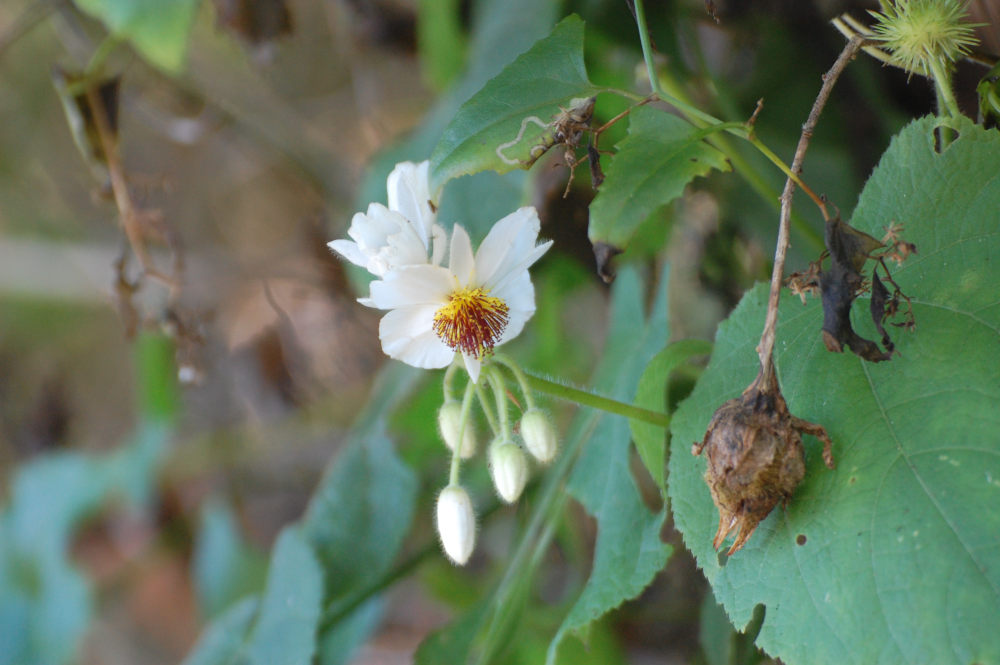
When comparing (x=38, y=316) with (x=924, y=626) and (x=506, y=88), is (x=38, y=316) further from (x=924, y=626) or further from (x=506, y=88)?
(x=924, y=626)

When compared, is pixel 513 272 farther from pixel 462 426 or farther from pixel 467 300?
pixel 462 426

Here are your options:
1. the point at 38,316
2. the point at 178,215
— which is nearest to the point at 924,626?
the point at 178,215

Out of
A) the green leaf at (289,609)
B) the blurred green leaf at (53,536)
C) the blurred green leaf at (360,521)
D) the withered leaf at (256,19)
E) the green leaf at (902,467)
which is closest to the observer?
the green leaf at (902,467)

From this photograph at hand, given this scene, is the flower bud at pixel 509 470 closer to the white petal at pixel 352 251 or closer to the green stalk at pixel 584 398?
the green stalk at pixel 584 398

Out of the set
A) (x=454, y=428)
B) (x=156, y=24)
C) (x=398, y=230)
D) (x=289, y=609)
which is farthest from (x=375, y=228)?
(x=156, y=24)

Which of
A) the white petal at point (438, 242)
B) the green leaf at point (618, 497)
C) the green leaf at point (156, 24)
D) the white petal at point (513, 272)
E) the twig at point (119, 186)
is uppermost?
the green leaf at point (156, 24)

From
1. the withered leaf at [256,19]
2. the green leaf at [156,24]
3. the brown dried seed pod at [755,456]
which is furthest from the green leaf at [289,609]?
the withered leaf at [256,19]

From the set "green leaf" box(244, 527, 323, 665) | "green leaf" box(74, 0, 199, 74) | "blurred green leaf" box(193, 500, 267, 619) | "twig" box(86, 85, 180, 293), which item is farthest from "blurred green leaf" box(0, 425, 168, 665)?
"green leaf" box(74, 0, 199, 74)
